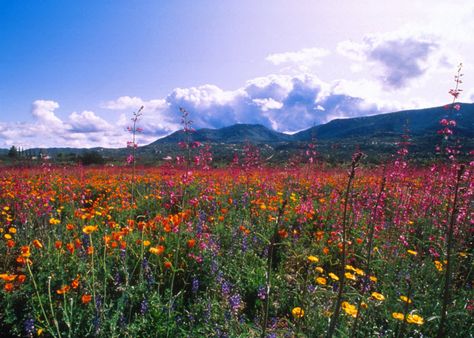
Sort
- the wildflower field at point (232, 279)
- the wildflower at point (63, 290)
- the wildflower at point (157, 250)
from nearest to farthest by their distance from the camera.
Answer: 1. the wildflower at point (63, 290)
2. the wildflower field at point (232, 279)
3. the wildflower at point (157, 250)

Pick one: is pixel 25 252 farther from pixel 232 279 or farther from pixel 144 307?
pixel 232 279

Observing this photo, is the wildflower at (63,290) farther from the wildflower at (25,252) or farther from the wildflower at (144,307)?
the wildflower at (144,307)

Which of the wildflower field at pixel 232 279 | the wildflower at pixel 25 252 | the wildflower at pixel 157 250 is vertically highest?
the wildflower at pixel 25 252

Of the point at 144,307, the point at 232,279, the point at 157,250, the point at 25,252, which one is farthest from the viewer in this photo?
the point at 232,279

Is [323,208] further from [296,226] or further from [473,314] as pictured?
[473,314]

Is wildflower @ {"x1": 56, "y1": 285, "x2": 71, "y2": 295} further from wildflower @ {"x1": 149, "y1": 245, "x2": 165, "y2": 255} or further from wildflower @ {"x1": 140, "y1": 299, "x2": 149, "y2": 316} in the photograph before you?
wildflower @ {"x1": 149, "y1": 245, "x2": 165, "y2": 255}

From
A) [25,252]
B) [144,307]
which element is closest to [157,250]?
[144,307]

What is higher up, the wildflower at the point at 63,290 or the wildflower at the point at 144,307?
the wildflower at the point at 63,290

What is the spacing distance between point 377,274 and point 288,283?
119 centimetres

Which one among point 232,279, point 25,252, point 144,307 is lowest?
point 232,279

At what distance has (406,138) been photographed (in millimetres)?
4340

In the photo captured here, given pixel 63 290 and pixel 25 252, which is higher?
pixel 25 252

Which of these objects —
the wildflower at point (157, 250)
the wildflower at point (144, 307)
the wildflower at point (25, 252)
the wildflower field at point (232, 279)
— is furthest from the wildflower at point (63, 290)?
the wildflower at point (157, 250)

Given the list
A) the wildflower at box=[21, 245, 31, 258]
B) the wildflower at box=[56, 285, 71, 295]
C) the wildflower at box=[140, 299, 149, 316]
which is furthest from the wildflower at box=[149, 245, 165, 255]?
the wildflower at box=[21, 245, 31, 258]
